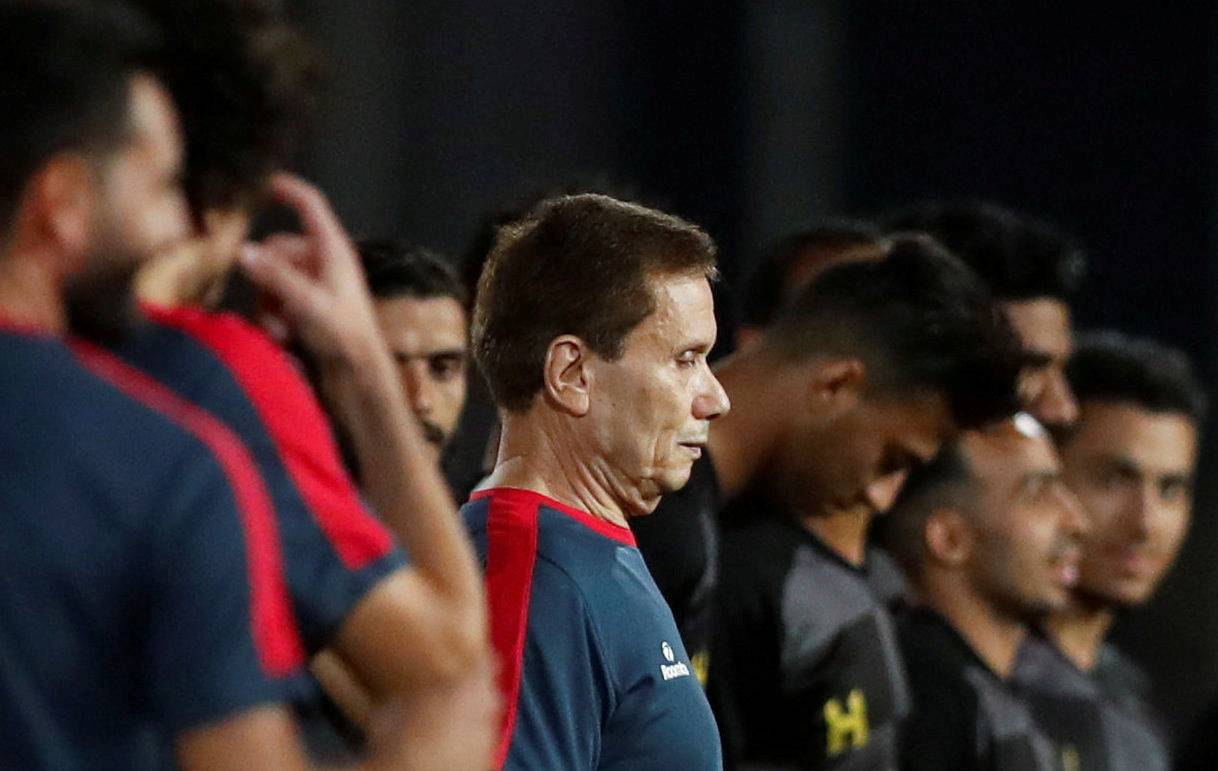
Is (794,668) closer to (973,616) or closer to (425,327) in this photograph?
(425,327)

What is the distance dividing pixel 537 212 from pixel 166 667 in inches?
52.6

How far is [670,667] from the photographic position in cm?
252

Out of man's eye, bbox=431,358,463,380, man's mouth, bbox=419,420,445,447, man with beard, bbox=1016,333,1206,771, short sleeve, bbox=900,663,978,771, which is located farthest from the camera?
man with beard, bbox=1016,333,1206,771

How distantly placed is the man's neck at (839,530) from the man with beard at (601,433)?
3.83ft

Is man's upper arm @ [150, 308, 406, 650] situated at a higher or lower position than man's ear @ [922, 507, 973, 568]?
higher

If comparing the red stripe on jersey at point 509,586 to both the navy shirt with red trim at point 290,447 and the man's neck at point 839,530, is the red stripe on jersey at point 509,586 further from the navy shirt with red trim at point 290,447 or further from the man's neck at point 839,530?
the man's neck at point 839,530

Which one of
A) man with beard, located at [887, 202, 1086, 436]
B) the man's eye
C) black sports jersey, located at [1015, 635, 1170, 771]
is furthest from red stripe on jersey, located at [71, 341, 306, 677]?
black sports jersey, located at [1015, 635, 1170, 771]

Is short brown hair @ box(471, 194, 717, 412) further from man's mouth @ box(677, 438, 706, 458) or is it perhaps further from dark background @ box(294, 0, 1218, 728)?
dark background @ box(294, 0, 1218, 728)

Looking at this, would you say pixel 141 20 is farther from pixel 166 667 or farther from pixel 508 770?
pixel 508 770

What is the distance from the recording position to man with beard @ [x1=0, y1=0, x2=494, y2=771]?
149 centimetres

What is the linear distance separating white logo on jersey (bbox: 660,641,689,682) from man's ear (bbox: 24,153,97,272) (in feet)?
3.76

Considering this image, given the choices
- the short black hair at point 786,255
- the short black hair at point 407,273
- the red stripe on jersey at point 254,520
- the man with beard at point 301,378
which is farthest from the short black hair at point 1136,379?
the red stripe on jersey at point 254,520

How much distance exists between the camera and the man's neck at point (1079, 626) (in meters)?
5.47

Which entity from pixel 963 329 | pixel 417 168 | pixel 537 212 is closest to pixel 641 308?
pixel 537 212
